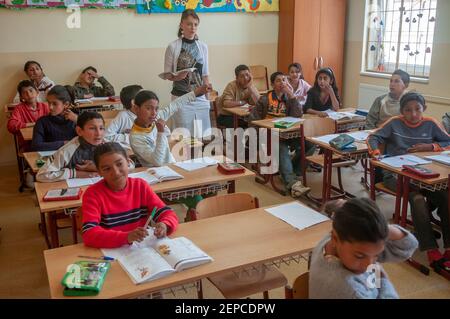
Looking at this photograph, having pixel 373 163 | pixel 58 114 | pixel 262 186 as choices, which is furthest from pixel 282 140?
pixel 58 114

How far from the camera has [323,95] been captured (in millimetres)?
5082

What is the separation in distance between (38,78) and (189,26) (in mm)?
2229

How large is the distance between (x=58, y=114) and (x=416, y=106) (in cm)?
299

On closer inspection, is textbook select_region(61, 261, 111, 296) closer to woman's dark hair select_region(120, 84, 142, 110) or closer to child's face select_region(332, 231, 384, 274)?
child's face select_region(332, 231, 384, 274)

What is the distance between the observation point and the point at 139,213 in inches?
85.8

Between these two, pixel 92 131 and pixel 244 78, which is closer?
pixel 92 131

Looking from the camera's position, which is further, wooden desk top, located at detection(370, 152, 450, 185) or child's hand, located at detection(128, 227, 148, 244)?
wooden desk top, located at detection(370, 152, 450, 185)

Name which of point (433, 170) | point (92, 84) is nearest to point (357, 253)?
point (433, 170)

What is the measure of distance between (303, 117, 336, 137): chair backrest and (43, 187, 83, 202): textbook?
2313 millimetres

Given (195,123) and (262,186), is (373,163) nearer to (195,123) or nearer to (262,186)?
(262,186)

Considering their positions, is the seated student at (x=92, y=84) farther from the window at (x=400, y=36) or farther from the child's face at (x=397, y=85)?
the window at (x=400, y=36)

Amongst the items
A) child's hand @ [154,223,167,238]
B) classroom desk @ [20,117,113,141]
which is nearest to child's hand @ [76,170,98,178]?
child's hand @ [154,223,167,238]

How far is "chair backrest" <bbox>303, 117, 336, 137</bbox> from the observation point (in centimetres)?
420

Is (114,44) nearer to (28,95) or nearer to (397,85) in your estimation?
(28,95)
